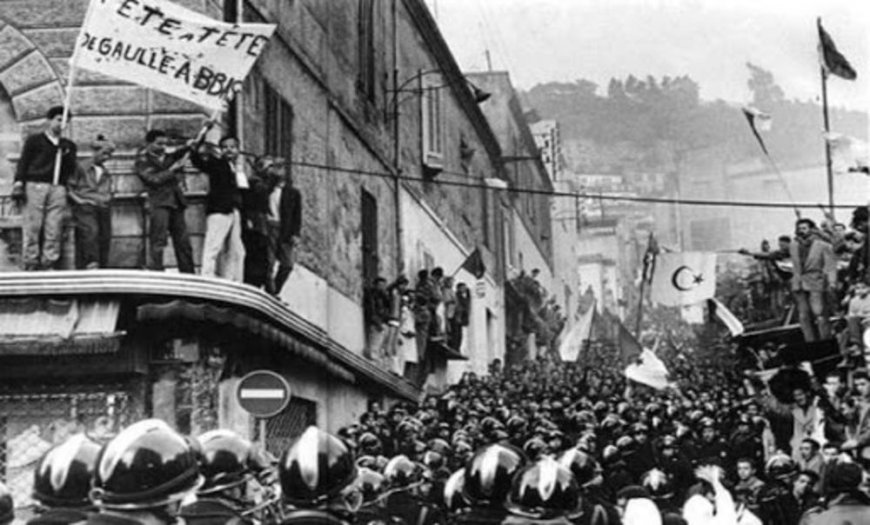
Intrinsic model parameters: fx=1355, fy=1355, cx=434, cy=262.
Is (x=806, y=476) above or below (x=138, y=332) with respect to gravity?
below

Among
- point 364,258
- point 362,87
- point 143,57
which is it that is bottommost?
point 364,258

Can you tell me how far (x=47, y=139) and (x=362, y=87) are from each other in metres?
10.8

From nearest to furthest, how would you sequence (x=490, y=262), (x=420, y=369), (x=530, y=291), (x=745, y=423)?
(x=745, y=423)
(x=420, y=369)
(x=490, y=262)
(x=530, y=291)

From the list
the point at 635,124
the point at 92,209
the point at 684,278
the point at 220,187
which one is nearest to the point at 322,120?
the point at 220,187

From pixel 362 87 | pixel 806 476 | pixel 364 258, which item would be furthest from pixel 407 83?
pixel 806 476

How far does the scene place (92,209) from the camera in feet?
43.0

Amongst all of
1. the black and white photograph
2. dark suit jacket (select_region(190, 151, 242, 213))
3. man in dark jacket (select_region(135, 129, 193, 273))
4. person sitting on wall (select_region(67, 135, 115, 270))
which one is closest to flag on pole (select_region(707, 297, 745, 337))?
the black and white photograph

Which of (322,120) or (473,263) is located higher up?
(322,120)

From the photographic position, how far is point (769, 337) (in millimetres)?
22734

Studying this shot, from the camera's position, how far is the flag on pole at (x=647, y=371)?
2303 centimetres

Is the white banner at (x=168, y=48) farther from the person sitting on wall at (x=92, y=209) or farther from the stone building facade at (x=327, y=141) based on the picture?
the stone building facade at (x=327, y=141)

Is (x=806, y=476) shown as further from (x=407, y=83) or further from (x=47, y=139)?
(x=407, y=83)

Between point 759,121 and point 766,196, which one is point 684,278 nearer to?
point 759,121

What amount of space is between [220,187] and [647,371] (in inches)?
445
